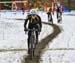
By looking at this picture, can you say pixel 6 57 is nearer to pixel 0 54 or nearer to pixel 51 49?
pixel 0 54

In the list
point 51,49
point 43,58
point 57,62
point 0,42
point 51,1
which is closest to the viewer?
point 57,62

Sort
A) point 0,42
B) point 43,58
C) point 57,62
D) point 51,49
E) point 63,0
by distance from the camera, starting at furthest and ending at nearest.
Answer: point 63,0 < point 0,42 < point 51,49 < point 43,58 < point 57,62

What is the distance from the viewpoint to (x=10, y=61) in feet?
39.1

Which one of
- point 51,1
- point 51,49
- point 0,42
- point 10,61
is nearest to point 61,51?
point 51,49

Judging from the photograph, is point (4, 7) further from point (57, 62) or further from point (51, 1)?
point (57, 62)

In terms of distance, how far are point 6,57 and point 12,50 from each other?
2.10m

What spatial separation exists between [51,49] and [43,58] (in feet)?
7.98

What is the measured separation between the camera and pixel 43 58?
41.0ft

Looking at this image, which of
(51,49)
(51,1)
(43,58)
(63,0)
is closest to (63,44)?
(51,49)

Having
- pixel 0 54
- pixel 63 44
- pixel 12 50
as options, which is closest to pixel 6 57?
pixel 0 54

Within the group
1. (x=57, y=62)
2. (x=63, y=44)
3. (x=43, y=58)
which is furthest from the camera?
(x=63, y=44)

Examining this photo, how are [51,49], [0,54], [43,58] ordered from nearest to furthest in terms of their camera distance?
1. [43,58]
2. [0,54]
3. [51,49]

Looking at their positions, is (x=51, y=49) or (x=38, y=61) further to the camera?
(x=51, y=49)

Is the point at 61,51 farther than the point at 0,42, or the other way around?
the point at 0,42
